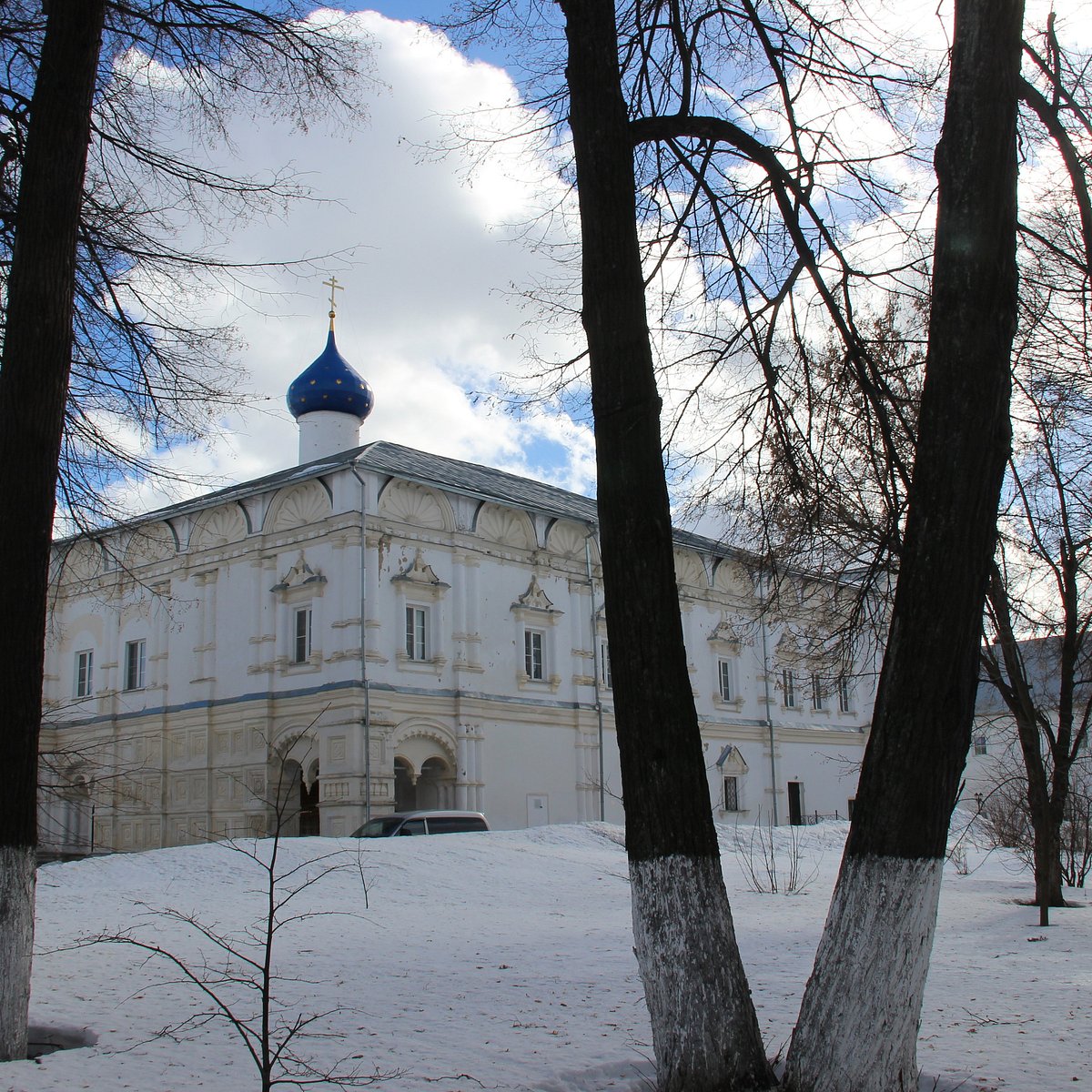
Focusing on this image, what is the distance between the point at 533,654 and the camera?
28.1m

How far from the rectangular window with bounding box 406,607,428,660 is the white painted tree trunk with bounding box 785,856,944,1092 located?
68.3 feet

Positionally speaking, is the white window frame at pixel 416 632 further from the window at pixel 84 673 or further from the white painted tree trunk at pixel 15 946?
the white painted tree trunk at pixel 15 946

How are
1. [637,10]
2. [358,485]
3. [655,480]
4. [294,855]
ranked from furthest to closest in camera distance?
[358,485], [294,855], [637,10], [655,480]

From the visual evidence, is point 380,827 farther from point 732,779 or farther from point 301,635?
point 732,779

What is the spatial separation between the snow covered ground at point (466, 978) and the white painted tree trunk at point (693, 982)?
37.9 inches

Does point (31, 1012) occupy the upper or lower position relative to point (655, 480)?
lower

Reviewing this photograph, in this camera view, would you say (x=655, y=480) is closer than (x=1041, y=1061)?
Yes

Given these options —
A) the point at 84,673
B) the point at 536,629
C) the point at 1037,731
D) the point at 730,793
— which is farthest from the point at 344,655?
the point at 1037,731

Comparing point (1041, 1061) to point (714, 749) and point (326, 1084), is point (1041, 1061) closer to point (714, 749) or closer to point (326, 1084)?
point (326, 1084)

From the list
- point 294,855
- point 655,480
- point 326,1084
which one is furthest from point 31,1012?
point 294,855

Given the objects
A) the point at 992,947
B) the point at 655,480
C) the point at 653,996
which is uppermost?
the point at 655,480

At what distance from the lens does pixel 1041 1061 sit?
580 centimetres

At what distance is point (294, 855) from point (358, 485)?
9.53 metres

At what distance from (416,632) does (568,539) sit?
19.2ft
